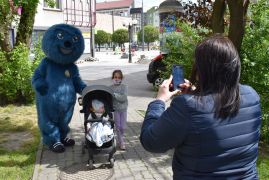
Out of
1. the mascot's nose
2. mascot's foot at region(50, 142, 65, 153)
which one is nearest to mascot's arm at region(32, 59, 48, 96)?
the mascot's nose

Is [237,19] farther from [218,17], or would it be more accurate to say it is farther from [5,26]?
[5,26]

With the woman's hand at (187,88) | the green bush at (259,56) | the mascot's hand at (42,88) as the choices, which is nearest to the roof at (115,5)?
the green bush at (259,56)

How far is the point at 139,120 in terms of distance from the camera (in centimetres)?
864

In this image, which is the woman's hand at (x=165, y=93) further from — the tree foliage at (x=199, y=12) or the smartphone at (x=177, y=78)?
the tree foliage at (x=199, y=12)

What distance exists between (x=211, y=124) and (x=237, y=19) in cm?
448

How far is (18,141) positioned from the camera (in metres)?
6.93

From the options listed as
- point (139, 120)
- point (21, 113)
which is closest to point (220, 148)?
point (139, 120)

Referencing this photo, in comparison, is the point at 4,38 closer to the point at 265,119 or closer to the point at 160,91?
the point at 265,119

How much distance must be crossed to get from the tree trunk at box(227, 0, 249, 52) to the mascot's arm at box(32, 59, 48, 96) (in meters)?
3.04

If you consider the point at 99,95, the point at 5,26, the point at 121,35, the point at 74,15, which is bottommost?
the point at 99,95

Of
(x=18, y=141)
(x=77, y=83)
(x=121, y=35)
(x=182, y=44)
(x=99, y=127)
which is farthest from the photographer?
(x=121, y=35)

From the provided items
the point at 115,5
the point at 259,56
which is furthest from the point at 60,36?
the point at 115,5

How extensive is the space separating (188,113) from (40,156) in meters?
4.49

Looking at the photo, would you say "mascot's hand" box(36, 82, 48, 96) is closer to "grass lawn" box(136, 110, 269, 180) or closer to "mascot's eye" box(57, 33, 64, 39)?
"mascot's eye" box(57, 33, 64, 39)
